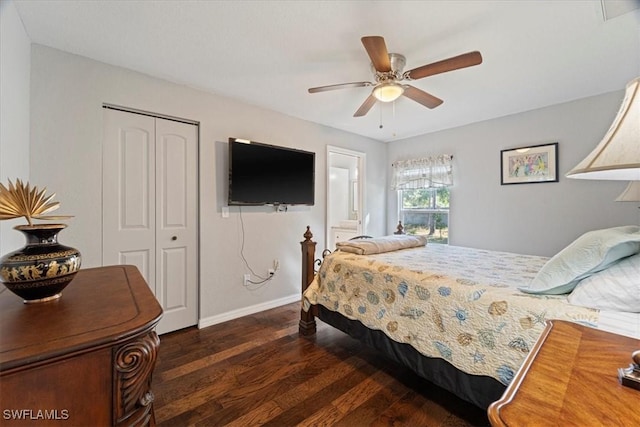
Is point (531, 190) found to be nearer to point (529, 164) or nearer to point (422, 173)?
point (529, 164)

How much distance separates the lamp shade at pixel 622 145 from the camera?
0.62m

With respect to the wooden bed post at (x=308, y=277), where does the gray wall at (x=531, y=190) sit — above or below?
above

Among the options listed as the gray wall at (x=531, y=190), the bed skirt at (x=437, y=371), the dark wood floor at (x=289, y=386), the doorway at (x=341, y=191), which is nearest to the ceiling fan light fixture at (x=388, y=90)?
the bed skirt at (x=437, y=371)

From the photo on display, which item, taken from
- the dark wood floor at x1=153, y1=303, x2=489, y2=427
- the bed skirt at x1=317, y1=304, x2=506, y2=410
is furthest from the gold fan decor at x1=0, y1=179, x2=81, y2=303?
the bed skirt at x1=317, y1=304, x2=506, y2=410

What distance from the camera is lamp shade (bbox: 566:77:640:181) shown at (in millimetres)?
622

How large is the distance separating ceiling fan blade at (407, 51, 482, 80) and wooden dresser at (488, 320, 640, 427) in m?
1.55

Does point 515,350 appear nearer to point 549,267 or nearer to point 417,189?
point 549,267

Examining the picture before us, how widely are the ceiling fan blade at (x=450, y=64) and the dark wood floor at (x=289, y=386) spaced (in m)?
Result: 2.16

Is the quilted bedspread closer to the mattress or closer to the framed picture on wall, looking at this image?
the mattress

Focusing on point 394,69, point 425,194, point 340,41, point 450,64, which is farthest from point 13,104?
point 425,194

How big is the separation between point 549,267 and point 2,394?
2.03 meters

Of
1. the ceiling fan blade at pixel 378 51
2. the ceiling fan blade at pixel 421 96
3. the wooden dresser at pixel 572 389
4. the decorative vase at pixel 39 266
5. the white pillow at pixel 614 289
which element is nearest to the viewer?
the wooden dresser at pixel 572 389

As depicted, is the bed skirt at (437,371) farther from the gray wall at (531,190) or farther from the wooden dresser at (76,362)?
the gray wall at (531,190)

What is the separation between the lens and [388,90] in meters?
2.12
